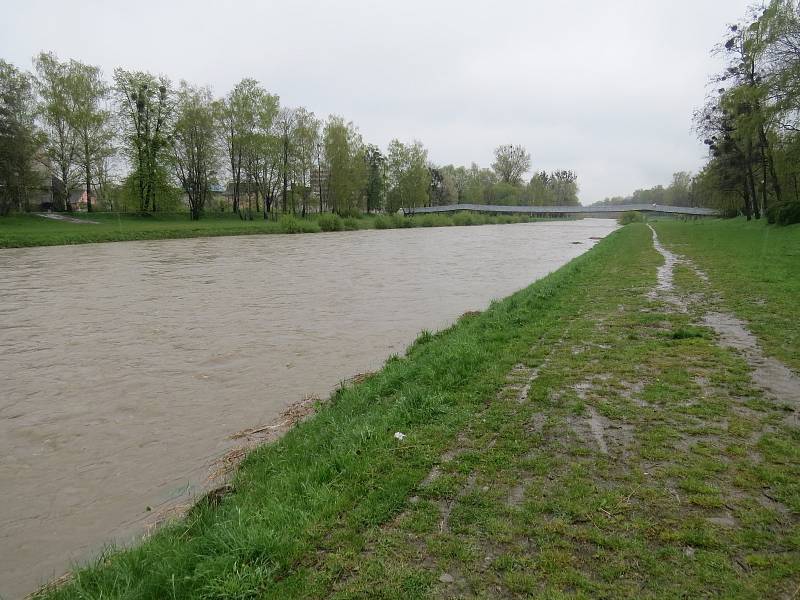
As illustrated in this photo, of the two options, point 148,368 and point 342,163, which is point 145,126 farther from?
point 148,368

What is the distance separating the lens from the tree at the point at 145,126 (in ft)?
181

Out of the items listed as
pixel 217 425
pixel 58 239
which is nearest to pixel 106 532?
pixel 217 425

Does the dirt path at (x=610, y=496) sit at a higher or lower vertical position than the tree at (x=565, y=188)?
lower

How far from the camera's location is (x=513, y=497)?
3.47 meters

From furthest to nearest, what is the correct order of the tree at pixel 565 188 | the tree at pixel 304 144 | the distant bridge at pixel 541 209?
1. the tree at pixel 565 188
2. the distant bridge at pixel 541 209
3. the tree at pixel 304 144

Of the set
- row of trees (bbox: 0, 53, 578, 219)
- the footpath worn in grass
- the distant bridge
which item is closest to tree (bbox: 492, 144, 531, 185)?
the distant bridge

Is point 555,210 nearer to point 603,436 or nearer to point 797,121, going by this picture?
point 797,121

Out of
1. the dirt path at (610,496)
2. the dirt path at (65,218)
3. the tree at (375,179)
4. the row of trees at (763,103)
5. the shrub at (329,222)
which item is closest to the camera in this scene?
the dirt path at (610,496)

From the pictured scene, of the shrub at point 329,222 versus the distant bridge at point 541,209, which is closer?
the shrub at point 329,222

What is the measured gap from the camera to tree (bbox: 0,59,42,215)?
134ft

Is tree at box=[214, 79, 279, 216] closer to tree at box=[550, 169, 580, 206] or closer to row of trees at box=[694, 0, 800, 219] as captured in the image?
row of trees at box=[694, 0, 800, 219]

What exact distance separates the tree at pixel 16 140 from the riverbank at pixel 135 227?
2682 mm

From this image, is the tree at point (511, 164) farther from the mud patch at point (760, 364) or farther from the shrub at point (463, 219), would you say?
the mud patch at point (760, 364)

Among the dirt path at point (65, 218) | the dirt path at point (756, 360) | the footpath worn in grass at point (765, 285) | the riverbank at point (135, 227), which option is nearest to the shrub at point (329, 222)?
the riverbank at point (135, 227)
